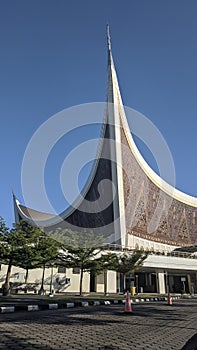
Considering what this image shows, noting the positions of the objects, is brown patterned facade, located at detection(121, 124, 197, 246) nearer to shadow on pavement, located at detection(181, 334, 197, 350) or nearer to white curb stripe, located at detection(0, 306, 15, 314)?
white curb stripe, located at detection(0, 306, 15, 314)

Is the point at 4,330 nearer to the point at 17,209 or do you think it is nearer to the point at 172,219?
the point at 172,219

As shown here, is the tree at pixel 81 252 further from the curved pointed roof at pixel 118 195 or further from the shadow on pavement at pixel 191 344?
the shadow on pavement at pixel 191 344

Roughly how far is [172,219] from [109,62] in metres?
32.3

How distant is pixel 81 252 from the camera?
947 inches

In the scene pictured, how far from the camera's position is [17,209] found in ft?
234

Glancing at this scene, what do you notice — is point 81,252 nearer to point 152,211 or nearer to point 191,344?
point 191,344

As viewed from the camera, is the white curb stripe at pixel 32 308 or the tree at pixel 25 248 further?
the tree at pixel 25 248

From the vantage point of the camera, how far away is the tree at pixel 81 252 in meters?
24.1

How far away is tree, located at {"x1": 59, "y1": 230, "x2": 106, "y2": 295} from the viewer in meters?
24.1

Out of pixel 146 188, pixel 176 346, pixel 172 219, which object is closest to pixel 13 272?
pixel 176 346

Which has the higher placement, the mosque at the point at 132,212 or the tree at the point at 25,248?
the mosque at the point at 132,212


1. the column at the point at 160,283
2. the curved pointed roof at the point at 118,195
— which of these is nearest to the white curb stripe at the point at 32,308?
Result: the curved pointed roof at the point at 118,195

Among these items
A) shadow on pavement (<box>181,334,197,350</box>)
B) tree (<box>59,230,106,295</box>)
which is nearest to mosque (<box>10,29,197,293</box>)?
tree (<box>59,230,106,295</box>)

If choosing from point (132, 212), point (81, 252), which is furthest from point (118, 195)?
point (81, 252)
